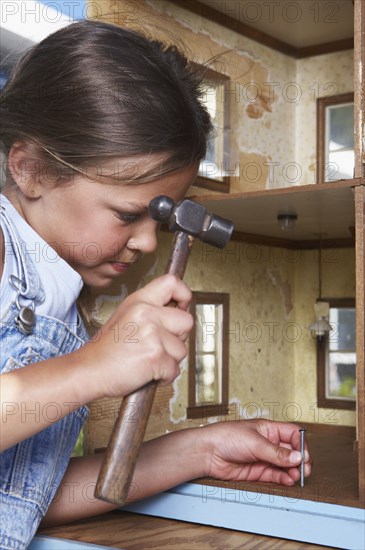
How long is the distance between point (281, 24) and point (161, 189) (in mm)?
789

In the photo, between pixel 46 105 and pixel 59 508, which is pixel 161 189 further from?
pixel 59 508

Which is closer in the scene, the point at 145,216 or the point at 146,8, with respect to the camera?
the point at 145,216

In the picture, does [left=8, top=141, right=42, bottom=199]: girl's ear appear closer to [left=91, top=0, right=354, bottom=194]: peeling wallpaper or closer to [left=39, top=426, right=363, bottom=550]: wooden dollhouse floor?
[left=91, top=0, right=354, bottom=194]: peeling wallpaper

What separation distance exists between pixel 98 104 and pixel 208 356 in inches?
29.7

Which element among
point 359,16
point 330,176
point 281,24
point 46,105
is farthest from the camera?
point 330,176

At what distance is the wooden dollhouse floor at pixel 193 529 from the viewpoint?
1.10 m

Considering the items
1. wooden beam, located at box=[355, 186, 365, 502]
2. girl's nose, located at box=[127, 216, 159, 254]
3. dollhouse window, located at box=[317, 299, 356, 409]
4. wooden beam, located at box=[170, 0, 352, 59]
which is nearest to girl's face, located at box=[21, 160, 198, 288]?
girl's nose, located at box=[127, 216, 159, 254]

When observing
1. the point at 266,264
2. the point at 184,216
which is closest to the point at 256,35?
the point at 266,264

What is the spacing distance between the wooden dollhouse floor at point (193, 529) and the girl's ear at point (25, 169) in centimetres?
53

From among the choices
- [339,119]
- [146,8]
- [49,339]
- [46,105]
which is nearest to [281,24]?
[339,119]

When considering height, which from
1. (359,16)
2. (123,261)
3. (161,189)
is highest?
(359,16)

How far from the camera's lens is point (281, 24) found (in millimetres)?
1807

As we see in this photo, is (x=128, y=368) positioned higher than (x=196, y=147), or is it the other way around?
(x=196, y=147)

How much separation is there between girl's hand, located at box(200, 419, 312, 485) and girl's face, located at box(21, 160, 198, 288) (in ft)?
1.12
